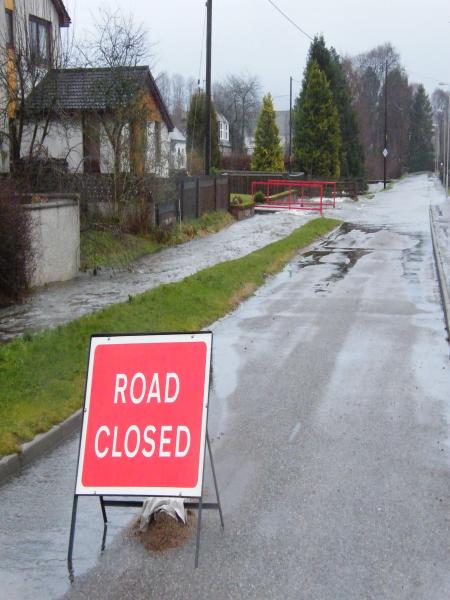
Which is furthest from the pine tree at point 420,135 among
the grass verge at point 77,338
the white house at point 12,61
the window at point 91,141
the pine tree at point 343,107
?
the grass verge at point 77,338

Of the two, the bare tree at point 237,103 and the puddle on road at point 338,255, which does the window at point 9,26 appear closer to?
the puddle on road at point 338,255

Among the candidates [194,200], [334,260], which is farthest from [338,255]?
[194,200]

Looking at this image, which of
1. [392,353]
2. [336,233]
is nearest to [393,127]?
[336,233]

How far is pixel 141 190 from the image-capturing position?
22.8m

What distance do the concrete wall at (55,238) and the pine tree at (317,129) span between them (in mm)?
41054

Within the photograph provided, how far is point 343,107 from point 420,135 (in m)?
76.5

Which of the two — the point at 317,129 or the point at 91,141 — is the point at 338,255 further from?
the point at 317,129

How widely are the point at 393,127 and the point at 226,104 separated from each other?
3043 cm

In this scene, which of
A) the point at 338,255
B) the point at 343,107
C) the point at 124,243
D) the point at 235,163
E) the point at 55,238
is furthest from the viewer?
the point at 235,163

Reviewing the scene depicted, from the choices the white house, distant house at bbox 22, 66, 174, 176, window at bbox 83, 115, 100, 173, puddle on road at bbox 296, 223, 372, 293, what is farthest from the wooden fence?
the white house

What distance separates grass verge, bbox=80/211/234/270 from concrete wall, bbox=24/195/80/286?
0.99 metres

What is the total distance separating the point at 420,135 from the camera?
451 ft

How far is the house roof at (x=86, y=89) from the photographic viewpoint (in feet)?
65.5

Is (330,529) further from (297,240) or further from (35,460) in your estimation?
(297,240)
